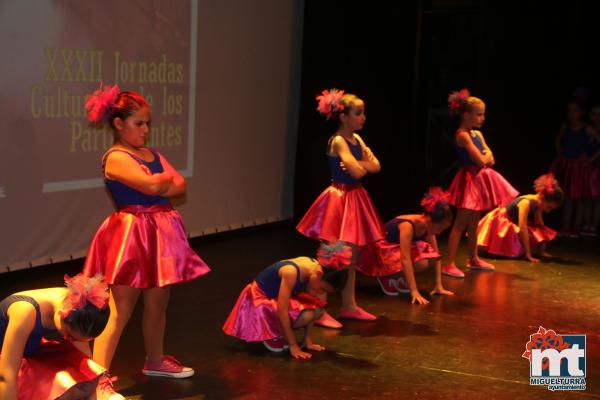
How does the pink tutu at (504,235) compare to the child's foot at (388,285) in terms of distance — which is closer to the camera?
the child's foot at (388,285)

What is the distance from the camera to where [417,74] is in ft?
31.4

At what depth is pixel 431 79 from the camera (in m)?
10.4

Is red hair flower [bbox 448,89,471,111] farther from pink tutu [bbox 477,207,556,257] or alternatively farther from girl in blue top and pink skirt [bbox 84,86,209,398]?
girl in blue top and pink skirt [bbox 84,86,209,398]

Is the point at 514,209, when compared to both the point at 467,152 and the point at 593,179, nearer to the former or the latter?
the point at 467,152

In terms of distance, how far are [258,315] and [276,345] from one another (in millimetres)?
169

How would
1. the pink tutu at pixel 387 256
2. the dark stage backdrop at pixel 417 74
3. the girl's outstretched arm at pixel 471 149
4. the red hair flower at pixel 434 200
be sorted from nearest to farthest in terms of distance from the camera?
the red hair flower at pixel 434 200
the pink tutu at pixel 387 256
the girl's outstretched arm at pixel 471 149
the dark stage backdrop at pixel 417 74

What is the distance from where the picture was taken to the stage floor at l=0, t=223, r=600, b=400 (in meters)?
3.77

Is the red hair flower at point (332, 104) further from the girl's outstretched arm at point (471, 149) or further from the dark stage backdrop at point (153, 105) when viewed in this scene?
the dark stage backdrop at point (153, 105)

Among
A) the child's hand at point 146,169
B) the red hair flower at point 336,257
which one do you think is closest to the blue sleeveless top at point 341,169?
the red hair flower at point 336,257

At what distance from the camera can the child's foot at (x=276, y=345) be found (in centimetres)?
425

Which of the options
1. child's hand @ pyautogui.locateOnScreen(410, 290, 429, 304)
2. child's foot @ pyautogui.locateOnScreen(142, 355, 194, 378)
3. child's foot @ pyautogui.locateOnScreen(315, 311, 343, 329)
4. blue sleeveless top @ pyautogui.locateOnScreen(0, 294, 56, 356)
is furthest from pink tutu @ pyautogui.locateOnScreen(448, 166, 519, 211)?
blue sleeveless top @ pyautogui.locateOnScreen(0, 294, 56, 356)

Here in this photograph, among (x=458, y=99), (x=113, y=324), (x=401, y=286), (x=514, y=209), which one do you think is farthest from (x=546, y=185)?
(x=113, y=324)

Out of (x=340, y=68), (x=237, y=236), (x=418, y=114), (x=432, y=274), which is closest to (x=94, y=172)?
(x=237, y=236)

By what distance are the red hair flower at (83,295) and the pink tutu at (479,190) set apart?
12.0 feet
